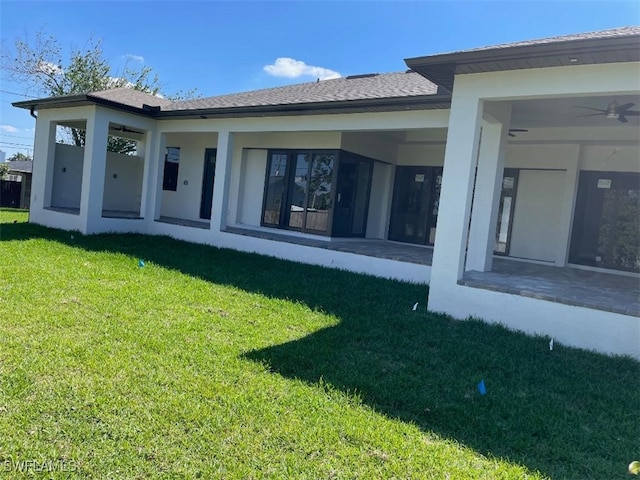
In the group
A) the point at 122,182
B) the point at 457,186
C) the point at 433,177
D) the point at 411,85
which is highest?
the point at 411,85

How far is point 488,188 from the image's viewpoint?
24.9 ft

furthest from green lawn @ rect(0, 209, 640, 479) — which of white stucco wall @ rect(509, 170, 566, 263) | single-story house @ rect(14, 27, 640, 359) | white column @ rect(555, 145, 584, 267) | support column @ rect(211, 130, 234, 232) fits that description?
white stucco wall @ rect(509, 170, 566, 263)

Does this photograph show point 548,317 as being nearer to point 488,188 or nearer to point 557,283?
point 557,283

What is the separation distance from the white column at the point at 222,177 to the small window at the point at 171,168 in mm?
4412

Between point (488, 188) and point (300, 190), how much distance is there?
18.5 feet

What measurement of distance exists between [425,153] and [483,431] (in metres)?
10.1

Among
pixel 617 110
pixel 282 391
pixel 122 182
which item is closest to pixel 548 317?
pixel 617 110

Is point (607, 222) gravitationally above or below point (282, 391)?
above

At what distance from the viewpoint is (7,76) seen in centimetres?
2370

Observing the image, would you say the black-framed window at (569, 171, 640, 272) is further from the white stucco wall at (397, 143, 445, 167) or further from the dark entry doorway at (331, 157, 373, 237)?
the dark entry doorway at (331, 157, 373, 237)

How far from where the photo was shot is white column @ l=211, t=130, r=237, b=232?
11.1 meters

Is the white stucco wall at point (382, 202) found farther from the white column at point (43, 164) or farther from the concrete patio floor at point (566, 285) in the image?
the white column at point (43, 164)

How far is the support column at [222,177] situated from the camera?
435 inches

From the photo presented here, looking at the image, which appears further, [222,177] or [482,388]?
[222,177]
